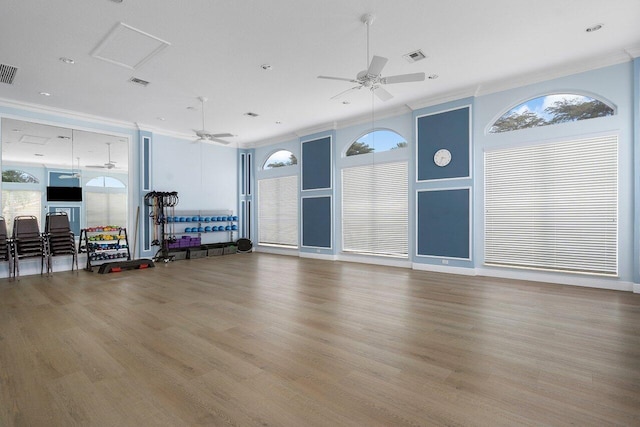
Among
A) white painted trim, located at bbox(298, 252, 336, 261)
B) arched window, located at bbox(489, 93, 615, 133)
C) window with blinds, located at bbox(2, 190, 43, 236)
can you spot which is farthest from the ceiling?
white painted trim, located at bbox(298, 252, 336, 261)

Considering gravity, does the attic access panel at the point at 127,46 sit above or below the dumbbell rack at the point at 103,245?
above

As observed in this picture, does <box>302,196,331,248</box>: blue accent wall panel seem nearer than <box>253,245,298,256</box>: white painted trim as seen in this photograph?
Yes

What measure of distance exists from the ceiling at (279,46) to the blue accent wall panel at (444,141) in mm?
428

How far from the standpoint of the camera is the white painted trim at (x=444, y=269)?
6195 mm

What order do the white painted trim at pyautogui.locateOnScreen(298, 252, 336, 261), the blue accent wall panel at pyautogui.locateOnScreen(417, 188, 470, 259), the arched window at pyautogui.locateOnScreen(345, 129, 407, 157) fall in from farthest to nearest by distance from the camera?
the white painted trim at pyautogui.locateOnScreen(298, 252, 336, 261), the arched window at pyautogui.locateOnScreen(345, 129, 407, 157), the blue accent wall panel at pyautogui.locateOnScreen(417, 188, 470, 259)

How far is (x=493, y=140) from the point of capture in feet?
19.8

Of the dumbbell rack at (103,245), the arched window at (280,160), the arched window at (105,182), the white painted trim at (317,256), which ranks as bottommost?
the white painted trim at (317,256)

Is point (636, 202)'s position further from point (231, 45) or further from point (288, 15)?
point (231, 45)

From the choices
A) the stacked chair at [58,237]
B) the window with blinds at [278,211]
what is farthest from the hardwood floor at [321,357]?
the window with blinds at [278,211]

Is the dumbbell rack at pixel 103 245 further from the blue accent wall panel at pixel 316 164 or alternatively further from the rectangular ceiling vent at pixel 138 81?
the blue accent wall panel at pixel 316 164

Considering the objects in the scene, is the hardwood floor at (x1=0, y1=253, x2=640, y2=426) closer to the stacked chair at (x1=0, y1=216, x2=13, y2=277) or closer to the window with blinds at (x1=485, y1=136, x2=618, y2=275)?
the window with blinds at (x1=485, y1=136, x2=618, y2=275)

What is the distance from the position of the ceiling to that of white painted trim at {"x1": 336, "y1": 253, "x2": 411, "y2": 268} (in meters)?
3.43

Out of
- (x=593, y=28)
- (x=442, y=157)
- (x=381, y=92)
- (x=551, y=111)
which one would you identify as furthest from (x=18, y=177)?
(x=551, y=111)

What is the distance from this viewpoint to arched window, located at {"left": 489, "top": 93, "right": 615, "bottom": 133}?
514 cm
